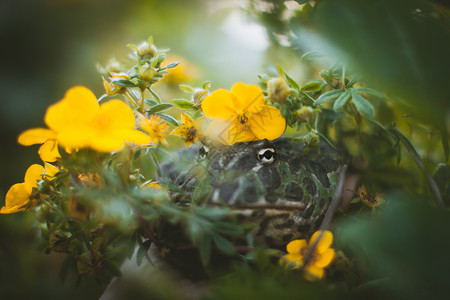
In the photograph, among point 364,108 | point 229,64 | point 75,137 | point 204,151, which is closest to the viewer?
point 75,137

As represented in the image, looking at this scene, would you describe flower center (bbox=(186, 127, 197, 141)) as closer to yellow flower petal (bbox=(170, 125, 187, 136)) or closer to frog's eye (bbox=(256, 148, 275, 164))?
yellow flower petal (bbox=(170, 125, 187, 136))

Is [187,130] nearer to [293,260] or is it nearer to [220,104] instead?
[220,104]

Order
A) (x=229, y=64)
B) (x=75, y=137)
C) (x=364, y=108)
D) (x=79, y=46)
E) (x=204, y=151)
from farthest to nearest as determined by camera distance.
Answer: (x=79, y=46) → (x=229, y=64) → (x=204, y=151) → (x=364, y=108) → (x=75, y=137)

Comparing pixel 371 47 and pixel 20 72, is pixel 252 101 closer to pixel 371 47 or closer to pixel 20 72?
pixel 371 47

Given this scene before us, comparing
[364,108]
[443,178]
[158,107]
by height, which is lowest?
[443,178]

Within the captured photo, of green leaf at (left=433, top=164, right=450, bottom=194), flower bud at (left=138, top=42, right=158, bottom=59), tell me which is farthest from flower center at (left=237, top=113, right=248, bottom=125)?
green leaf at (left=433, top=164, right=450, bottom=194)

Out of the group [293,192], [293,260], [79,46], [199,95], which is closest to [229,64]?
[79,46]

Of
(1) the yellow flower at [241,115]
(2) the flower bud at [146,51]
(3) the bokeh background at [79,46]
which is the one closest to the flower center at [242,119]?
(1) the yellow flower at [241,115]

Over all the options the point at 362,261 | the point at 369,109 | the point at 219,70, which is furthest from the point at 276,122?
the point at 219,70

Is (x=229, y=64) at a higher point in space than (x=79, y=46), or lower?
lower
